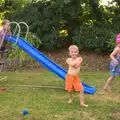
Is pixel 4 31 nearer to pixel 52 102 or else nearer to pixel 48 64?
pixel 48 64

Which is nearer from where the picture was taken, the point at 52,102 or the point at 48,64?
the point at 52,102

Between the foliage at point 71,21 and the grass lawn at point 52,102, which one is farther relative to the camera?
the foliage at point 71,21

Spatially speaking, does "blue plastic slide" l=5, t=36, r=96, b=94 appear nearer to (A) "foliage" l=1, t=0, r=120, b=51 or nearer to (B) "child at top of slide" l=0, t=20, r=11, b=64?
(B) "child at top of slide" l=0, t=20, r=11, b=64

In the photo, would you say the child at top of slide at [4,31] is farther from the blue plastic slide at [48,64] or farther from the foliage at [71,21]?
the foliage at [71,21]

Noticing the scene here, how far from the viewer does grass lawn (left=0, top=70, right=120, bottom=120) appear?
5.03 meters

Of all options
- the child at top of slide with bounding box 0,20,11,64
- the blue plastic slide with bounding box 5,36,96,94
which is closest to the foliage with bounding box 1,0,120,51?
the child at top of slide with bounding box 0,20,11,64

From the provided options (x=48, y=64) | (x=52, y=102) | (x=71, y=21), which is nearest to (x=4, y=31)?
(x=48, y=64)

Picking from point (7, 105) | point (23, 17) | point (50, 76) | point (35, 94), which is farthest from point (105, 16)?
point (7, 105)

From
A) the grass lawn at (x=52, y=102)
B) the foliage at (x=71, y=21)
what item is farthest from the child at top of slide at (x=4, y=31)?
the foliage at (x=71, y=21)

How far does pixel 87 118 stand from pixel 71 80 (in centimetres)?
94

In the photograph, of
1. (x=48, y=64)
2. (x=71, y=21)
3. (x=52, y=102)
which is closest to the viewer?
(x=52, y=102)

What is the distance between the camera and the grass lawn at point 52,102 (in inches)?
198

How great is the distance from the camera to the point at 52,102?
581 centimetres

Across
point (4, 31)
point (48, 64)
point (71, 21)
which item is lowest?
point (48, 64)
